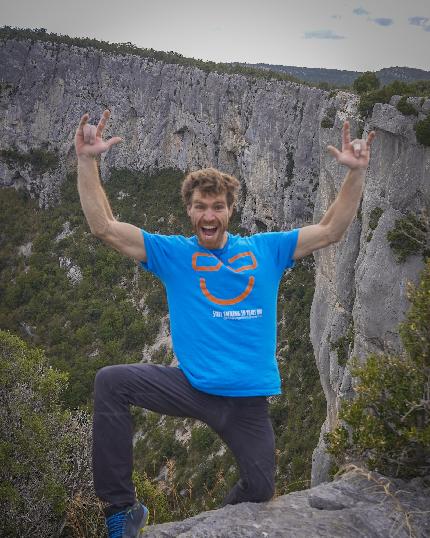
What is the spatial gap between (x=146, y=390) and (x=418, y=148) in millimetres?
18278

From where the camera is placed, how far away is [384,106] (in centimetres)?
2216

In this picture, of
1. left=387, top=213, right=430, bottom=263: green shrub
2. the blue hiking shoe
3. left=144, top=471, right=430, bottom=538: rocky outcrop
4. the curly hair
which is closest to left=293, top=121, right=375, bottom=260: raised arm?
the curly hair

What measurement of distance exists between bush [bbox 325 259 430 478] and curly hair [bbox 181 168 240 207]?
2.55m

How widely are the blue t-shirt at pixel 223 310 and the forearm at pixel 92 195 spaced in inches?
22.4

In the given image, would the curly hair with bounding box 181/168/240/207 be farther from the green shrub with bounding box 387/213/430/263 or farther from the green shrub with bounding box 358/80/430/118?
the green shrub with bounding box 358/80/430/118

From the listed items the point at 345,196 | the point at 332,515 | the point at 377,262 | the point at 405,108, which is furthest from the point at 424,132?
the point at 332,515

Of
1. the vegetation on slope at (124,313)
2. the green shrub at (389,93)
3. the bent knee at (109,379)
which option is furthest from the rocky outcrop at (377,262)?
the bent knee at (109,379)

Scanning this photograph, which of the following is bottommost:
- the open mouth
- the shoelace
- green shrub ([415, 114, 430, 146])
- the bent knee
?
the shoelace

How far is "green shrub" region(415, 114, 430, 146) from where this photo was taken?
1958 cm

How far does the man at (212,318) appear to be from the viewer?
5262 mm

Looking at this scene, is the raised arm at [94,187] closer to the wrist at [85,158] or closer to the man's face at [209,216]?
the wrist at [85,158]

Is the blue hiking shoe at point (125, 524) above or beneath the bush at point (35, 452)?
above

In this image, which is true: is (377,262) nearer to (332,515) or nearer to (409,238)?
(409,238)

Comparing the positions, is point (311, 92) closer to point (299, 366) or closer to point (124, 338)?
point (299, 366)
